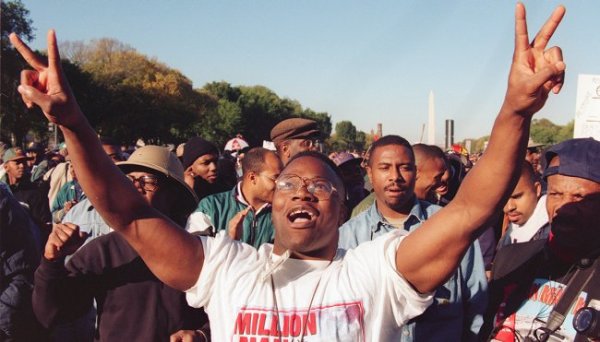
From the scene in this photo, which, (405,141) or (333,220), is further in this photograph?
(405,141)

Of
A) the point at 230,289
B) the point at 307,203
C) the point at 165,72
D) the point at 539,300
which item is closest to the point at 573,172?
the point at 539,300

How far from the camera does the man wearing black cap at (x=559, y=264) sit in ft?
7.97

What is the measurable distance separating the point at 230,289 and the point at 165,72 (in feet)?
261

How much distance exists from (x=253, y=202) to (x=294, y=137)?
1332 mm

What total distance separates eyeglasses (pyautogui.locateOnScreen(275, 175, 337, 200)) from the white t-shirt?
0.27 m

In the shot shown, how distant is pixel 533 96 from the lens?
1825 mm

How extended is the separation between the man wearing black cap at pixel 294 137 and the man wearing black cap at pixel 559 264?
10.0 feet

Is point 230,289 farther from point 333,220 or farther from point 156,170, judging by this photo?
point 156,170

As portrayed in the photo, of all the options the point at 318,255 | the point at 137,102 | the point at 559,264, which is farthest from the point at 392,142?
the point at 137,102

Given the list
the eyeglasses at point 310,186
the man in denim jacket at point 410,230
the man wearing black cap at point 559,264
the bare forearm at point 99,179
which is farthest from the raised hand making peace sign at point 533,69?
the bare forearm at point 99,179

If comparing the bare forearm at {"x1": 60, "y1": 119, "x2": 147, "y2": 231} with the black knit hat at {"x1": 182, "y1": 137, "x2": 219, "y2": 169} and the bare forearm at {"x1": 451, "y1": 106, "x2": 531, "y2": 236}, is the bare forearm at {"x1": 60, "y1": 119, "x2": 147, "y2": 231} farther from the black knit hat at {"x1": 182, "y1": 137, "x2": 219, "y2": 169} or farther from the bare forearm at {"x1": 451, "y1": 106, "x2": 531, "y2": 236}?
the black knit hat at {"x1": 182, "y1": 137, "x2": 219, "y2": 169}

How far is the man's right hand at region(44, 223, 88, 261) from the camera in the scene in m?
2.48

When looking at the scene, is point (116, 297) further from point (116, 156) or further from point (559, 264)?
point (116, 156)

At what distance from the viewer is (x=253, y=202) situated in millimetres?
4488
